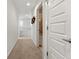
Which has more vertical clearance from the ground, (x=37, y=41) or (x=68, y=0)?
(x=68, y=0)

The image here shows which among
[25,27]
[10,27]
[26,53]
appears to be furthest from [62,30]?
[25,27]

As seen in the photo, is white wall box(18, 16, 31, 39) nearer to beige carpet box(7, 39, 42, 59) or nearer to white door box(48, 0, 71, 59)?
beige carpet box(7, 39, 42, 59)

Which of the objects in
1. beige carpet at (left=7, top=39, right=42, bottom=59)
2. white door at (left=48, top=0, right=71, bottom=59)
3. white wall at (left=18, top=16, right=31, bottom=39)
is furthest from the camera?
white wall at (left=18, top=16, right=31, bottom=39)

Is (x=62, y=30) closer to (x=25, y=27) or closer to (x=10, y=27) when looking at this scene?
(x=10, y=27)

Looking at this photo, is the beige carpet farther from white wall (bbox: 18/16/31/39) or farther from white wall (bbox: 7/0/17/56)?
white wall (bbox: 18/16/31/39)

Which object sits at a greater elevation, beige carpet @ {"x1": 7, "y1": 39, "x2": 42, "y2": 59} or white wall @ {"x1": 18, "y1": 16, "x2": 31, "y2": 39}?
white wall @ {"x1": 18, "y1": 16, "x2": 31, "y2": 39}

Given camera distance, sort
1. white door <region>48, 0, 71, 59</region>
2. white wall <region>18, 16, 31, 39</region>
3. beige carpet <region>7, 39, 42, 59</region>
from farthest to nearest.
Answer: white wall <region>18, 16, 31, 39</region> < beige carpet <region>7, 39, 42, 59</region> < white door <region>48, 0, 71, 59</region>

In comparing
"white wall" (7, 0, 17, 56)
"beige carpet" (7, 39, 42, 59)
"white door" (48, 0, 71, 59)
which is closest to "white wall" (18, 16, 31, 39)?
"white wall" (7, 0, 17, 56)

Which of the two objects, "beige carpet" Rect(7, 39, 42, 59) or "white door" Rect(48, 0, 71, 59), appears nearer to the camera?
"white door" Rect(48, 0, 71, 59)

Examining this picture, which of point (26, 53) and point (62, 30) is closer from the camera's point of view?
point (62, 30)
